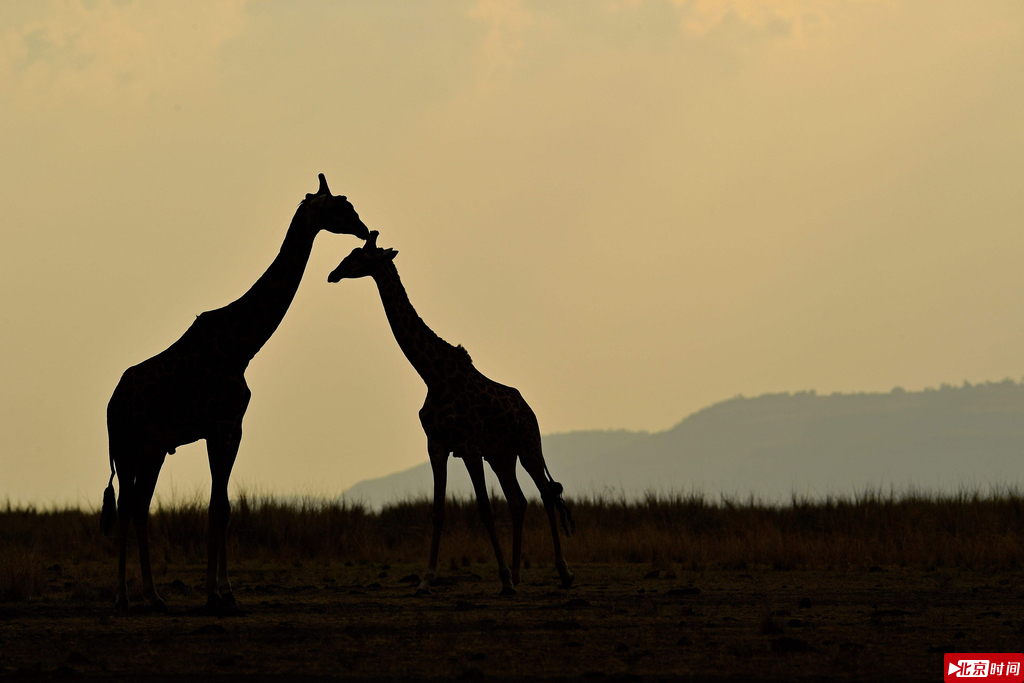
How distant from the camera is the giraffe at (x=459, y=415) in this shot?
41.0 feet

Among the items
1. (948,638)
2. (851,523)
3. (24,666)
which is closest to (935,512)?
(851,523)

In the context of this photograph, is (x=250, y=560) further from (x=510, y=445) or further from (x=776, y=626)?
(x=776, y=626)

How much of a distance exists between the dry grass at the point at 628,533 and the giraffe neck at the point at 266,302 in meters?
5.16

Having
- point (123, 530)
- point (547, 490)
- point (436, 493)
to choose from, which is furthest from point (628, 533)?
point (123, 530)

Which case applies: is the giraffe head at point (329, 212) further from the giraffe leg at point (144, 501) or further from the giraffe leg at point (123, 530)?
the giraffe leg at point (123, 530)

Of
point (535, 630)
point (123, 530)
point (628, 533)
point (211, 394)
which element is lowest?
point (535, 630)

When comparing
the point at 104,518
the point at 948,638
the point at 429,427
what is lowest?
the point at 948,638

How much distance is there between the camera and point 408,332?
506 inches

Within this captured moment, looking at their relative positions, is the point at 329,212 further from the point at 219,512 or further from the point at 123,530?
the point at 123,530

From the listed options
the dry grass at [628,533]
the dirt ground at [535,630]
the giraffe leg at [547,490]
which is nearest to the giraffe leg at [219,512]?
the dirt ground at [535,630]

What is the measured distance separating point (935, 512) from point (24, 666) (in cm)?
1598

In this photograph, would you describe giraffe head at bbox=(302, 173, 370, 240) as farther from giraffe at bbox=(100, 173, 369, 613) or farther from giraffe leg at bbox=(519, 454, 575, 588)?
giraffe leg at bbox=(519, 454, 575, 588)

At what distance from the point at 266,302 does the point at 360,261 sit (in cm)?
149

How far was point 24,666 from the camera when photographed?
8250 mm
